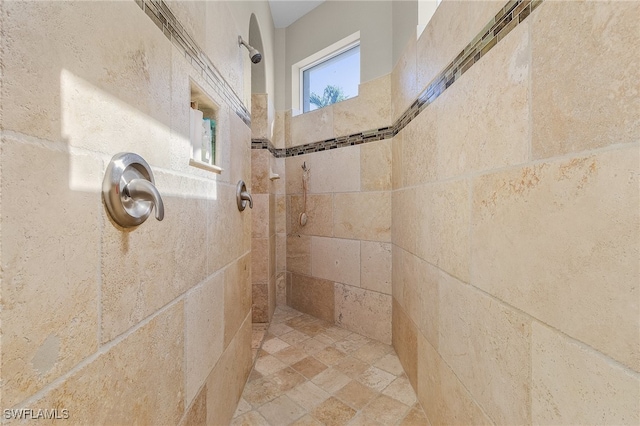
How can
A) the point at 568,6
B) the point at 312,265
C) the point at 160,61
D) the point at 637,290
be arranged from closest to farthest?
the point at 637,290 < the point at 568,6 < the point at 160,61 < the point at 312,265

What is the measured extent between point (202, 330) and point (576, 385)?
3.52 feet

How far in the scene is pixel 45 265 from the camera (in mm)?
442

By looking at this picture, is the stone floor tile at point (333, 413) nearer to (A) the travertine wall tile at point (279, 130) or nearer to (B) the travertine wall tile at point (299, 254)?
(B) the travertine wall tile at point (299, 254)

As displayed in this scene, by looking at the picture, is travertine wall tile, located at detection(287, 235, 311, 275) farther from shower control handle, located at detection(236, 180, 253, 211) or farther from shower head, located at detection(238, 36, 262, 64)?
shower head, located at detection(238, 36, 262, 64)

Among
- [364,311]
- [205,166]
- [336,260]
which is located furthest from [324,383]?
[205,166]

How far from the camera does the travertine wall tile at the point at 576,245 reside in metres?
0.48

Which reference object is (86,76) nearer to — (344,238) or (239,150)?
(239,150)

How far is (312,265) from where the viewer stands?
256 cm

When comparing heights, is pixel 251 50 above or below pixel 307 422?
above

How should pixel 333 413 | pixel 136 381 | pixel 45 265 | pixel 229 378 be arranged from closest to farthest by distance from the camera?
pixel 45 265 < pixel 136 381 < pixel 229 378 < pixel 333 413

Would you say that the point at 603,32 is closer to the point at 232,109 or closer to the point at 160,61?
the point at 160,61

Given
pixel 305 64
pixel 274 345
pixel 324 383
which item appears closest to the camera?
pixel 324 383

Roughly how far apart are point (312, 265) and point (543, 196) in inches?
81.4

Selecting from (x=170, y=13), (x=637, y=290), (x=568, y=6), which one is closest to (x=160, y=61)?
(x=170, y=13)
